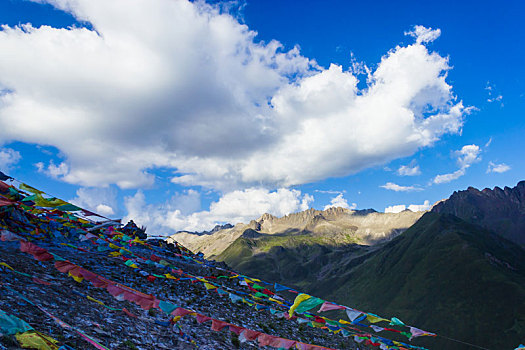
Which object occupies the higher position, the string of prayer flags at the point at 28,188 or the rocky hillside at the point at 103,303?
the string of prayer flags at the point at 28,188

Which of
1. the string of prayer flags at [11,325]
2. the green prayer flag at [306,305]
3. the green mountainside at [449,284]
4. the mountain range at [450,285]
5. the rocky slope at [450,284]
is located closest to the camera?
the string of prayer flags at [11,325]

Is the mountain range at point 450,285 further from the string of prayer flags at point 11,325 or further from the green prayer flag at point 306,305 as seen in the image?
the string of prayer flags at point 11,325

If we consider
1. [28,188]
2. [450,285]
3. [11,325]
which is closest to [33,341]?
[11,325]

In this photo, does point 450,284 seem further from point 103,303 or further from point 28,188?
point 28,188

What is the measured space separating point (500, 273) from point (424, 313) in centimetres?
3076

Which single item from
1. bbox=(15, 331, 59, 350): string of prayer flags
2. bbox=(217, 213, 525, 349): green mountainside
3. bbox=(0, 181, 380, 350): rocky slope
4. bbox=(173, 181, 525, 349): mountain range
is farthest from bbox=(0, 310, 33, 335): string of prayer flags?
bbox=(217, 213, 525, 349): green mountainside

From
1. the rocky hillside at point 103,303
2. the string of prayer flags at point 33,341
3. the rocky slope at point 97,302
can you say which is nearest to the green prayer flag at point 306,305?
the rocky hillside at point 103,303

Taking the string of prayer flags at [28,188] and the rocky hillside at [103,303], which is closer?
the rocky hillside at [103,303]

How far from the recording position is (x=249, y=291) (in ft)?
99.5

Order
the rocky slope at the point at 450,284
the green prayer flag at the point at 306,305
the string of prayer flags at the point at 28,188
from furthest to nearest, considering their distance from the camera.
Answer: the rocky slope at the point at 450,284 < the string of prayer flags at the point at 28,188 < the green prayer flag at the point at 306,305

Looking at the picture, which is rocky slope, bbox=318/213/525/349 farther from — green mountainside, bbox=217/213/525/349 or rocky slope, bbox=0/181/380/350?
rocky slope, bbox=0/181/380/350

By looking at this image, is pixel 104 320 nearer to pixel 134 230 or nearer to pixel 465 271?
pixel 134 230

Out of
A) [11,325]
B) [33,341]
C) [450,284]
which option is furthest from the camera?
[450,284]

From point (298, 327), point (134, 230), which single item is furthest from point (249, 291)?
point (134, 230)
